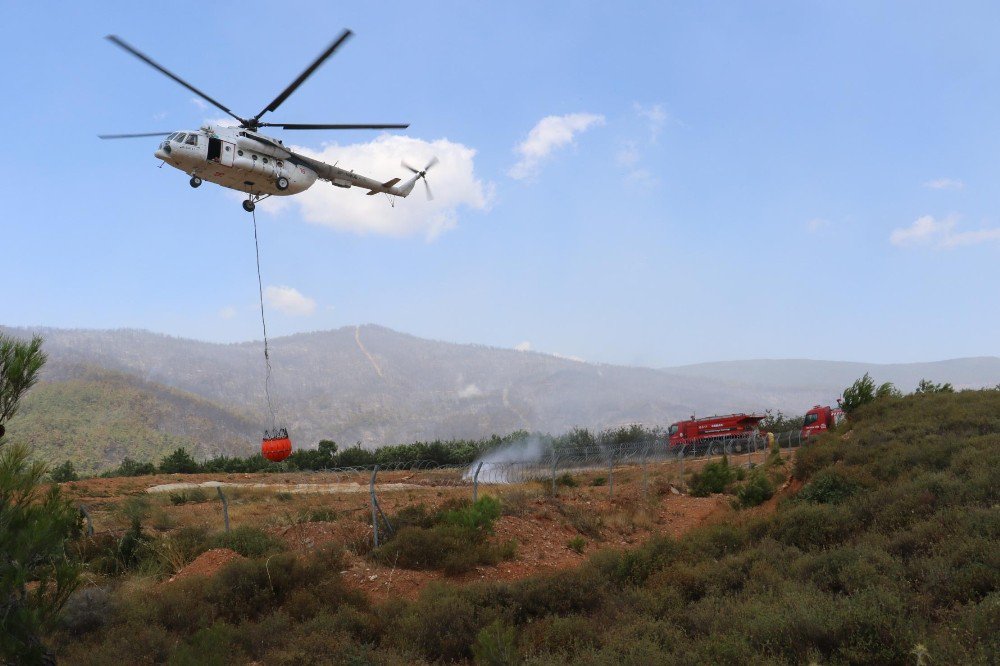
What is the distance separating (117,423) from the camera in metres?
70.7

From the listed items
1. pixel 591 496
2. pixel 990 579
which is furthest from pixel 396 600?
pixel 591 496

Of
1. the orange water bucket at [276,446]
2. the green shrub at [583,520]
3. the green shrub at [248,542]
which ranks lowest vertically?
the green shrub at [583,520]

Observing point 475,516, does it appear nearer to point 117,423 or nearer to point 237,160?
point 237,160

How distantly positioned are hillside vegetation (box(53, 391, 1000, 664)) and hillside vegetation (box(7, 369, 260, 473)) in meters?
54.2

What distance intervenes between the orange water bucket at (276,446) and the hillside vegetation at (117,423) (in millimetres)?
46670

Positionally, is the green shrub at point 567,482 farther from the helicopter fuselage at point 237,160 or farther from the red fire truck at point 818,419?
the red fire truck at point 818,419

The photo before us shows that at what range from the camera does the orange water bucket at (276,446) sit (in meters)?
18.1

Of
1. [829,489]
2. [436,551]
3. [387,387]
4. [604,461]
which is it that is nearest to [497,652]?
[436,551]

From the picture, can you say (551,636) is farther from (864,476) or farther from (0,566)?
(864,476)

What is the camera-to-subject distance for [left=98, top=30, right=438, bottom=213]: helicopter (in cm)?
1687

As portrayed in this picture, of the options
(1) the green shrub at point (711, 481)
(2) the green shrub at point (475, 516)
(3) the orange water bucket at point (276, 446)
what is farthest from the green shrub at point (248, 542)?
(1) the green shrub at point (711, 481)

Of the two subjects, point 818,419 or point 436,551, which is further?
point 818,419

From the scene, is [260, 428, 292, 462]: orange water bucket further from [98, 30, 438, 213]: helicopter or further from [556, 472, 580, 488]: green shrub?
[556, 472, 580, 488]: green shrub

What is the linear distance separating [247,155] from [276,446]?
8317 millimetres
